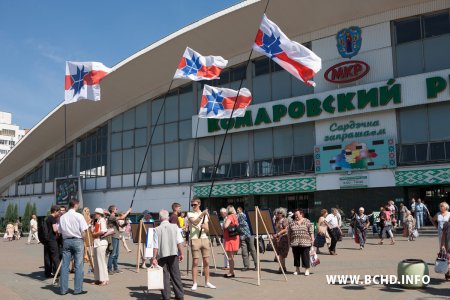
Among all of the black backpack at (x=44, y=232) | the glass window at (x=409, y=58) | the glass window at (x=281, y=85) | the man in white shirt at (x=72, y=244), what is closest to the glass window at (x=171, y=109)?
the glass window at (x=281, y=85)

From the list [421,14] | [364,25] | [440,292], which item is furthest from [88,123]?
[440,292]

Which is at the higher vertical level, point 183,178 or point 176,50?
point 176,50

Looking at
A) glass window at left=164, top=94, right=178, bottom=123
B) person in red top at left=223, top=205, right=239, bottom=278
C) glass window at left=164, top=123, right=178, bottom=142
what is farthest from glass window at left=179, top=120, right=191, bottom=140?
person in red top at left=223, top=205, right=239, bottom=278

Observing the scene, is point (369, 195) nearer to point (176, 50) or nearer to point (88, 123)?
point (176, 50)

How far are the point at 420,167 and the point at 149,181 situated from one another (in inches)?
864

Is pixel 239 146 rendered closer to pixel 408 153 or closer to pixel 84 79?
pixel 408 153

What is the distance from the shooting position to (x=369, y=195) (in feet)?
97.6

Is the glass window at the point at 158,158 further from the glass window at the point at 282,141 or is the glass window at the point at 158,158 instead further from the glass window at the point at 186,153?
the glass window at the point at 282,141

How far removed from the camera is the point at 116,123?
44.5 meters

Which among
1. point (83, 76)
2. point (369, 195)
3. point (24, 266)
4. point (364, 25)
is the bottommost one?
point (24, 266)

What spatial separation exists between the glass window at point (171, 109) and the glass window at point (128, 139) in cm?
421

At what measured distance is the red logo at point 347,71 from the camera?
101ft

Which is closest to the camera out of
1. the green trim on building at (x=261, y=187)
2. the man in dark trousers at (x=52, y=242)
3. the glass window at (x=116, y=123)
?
the man in dark trousers at (x=52, y=242)

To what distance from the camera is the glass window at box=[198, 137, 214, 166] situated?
1487 inches
